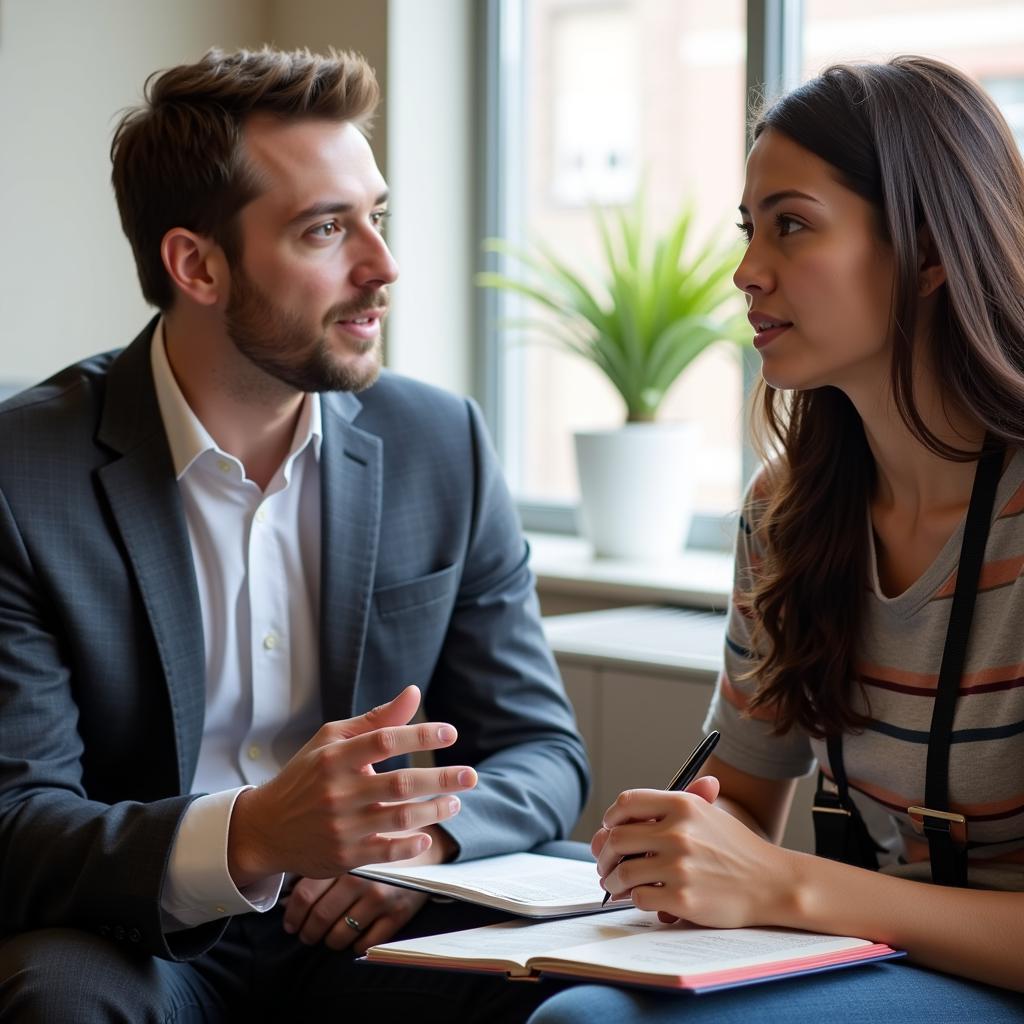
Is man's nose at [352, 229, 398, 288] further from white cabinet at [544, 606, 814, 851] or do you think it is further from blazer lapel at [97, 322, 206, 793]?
white cabinet at [544, 606, 814, 851]

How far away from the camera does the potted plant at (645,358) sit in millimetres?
2754

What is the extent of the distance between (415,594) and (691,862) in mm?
689

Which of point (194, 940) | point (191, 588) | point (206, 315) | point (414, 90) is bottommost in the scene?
point (194, 940)

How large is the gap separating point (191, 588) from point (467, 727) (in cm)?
42

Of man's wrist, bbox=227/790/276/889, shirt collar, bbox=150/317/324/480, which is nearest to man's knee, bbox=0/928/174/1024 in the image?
man's wrist, bbox=227/790/276/889

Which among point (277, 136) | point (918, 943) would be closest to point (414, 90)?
point (277, 136)

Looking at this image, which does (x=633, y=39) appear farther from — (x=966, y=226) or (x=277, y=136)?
(x=966, y=226)

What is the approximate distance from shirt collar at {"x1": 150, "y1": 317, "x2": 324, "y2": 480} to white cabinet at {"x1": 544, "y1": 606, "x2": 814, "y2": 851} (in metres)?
0.62

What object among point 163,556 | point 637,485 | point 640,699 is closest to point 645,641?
point 640,699

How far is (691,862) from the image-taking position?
1.28 metres

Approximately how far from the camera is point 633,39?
3.26 metres

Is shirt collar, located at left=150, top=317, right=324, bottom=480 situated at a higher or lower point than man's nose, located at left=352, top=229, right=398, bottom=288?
lower

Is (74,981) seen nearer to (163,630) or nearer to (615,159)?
(163,630)

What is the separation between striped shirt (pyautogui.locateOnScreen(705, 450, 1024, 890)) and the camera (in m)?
1.39
